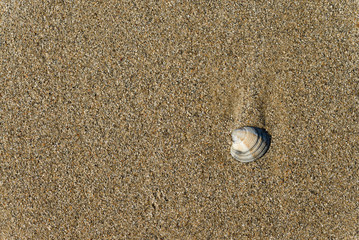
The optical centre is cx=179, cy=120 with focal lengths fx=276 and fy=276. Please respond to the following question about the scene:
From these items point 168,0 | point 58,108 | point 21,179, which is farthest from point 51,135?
point 168,0

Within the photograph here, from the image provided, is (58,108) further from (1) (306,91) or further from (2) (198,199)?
(1) (306,91)

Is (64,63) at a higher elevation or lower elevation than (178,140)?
higher

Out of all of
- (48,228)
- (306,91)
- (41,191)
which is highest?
(306,91)
